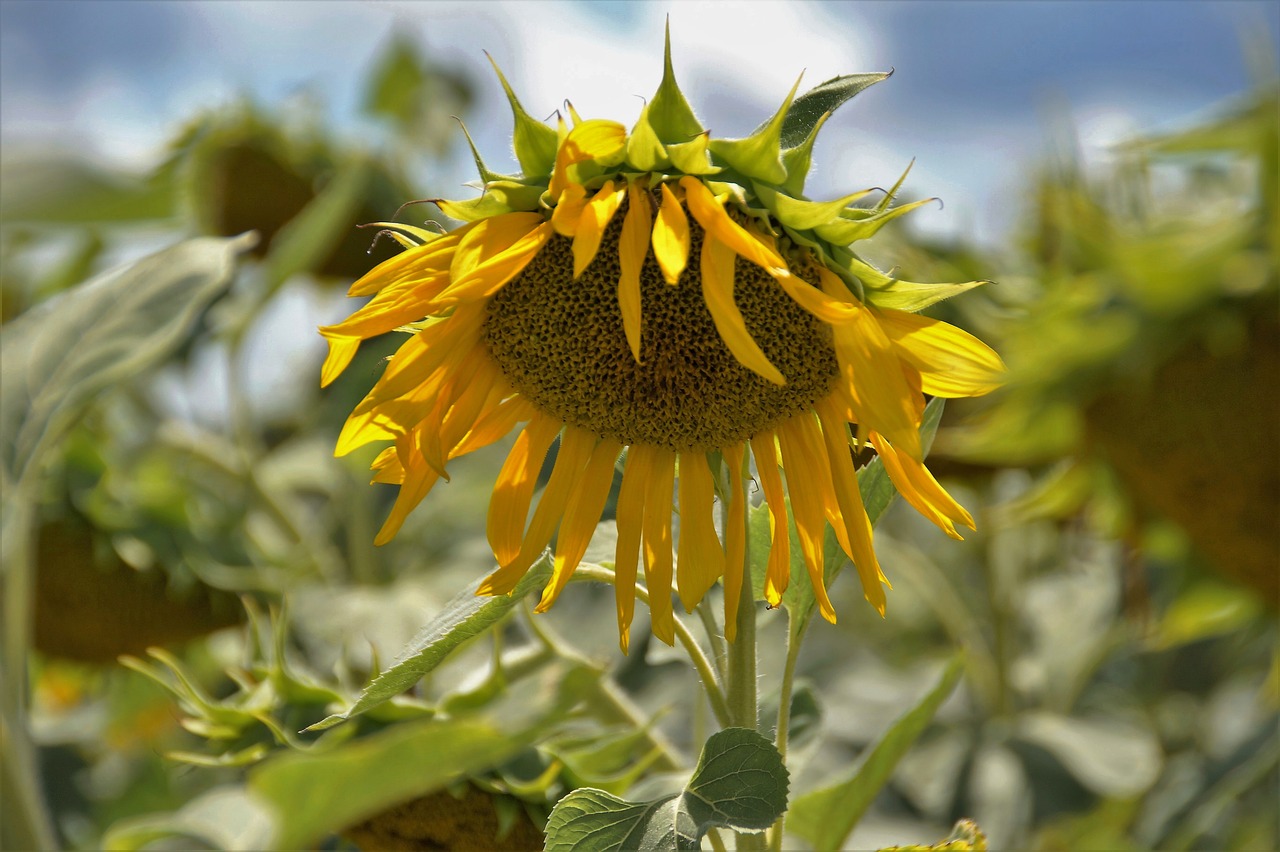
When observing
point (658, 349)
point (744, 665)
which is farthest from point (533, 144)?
point (744, 665)


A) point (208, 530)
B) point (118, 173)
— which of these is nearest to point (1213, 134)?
point (118, 173)

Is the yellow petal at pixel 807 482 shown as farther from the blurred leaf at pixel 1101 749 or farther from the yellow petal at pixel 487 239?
the blurred leaf at pixel 1101 749

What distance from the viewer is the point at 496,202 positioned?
0.76m

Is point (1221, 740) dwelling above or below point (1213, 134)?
below

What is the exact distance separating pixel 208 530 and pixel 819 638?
131 centimetres

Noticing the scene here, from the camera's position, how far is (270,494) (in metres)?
2.04

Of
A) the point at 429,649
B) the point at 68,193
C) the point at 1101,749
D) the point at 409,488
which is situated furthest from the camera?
the point at 1101,749

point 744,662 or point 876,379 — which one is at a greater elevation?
point 876,379

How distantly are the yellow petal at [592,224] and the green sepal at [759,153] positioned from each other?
7 centimetres

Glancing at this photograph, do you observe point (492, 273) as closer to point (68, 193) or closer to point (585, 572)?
point (585, 572)

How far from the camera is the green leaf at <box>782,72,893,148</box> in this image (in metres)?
0.74

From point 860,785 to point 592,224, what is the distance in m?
0.47

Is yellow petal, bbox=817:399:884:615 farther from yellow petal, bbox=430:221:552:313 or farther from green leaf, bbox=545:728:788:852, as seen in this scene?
yellow petal, bbox=430:221:552:313

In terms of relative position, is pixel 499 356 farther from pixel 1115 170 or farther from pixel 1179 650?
pixel 1179 650
